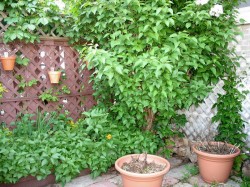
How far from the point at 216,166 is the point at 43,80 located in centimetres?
225

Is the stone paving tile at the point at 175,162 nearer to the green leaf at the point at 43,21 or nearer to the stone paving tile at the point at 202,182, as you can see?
the stone paving tile at the point at 202,182

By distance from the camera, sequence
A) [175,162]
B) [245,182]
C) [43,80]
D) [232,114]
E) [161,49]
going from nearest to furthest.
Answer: [161,49]
[245,182]
[232,114]
[43,80]
[175,162]

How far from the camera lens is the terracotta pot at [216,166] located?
8.37ft

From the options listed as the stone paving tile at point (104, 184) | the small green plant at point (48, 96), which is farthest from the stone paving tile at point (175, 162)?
the small green plant at point (48, 96)

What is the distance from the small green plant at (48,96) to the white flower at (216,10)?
204cm

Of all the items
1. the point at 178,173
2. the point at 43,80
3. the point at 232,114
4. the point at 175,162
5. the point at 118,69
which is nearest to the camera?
the point at 118,69

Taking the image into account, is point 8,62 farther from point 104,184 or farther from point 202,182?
point 202,182

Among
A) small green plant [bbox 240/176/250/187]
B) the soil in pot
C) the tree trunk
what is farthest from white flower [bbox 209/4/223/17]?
small green plant [bbox 240/176/250/187]

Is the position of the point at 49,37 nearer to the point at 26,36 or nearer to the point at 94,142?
the point at 26,36

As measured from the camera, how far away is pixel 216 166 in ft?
8.46

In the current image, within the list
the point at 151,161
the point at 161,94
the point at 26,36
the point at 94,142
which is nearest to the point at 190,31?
the point at 161,94

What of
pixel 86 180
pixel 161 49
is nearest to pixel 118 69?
pixel 161 49

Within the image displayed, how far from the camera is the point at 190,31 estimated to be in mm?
2588

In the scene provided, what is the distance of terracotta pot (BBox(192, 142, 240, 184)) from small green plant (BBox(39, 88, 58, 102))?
6.01 ft
